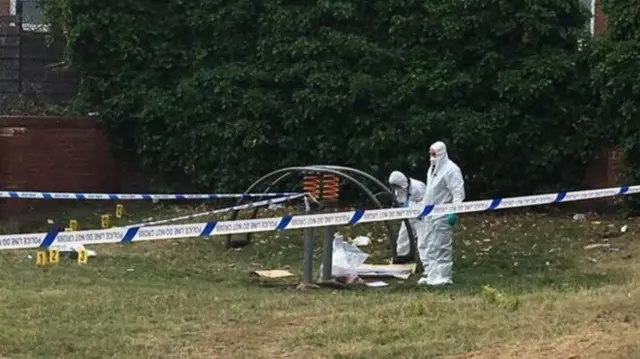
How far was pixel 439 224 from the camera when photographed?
1164 cm

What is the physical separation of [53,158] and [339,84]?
4918mm

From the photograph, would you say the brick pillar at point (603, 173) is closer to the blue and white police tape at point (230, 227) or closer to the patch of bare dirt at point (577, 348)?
the blue and white police tape at point (230, 227)

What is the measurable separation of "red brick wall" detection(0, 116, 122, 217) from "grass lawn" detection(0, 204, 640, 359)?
4.25 metres

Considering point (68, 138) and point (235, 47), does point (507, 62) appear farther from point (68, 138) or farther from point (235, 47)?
point (68, 138)

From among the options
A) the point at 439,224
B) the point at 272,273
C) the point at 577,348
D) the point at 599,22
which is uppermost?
the point at 599,22

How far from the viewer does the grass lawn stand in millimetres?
7414

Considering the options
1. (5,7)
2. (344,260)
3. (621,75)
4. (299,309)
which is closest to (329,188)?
(344,260)

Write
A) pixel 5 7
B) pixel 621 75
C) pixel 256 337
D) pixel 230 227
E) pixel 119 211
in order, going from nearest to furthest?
pixel 256 337
pixel 230 227
pixel 621 75
pixel 119 211
pixel 5 7

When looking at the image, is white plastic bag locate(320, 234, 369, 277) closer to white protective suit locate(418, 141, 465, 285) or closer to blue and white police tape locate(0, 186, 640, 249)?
white protective suit locate(418, 141, 465, 285)

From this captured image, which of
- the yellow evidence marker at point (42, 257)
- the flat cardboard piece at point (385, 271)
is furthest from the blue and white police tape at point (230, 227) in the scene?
the flat cardboard piece at point (385, 271)

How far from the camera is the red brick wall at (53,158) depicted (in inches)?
696

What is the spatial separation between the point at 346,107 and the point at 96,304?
28.1 feet

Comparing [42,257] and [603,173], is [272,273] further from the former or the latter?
[603,173]

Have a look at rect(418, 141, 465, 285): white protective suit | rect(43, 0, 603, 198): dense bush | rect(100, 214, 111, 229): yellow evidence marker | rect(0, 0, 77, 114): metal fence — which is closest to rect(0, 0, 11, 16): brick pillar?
rect(0, 0, 77, 114): metal fence
